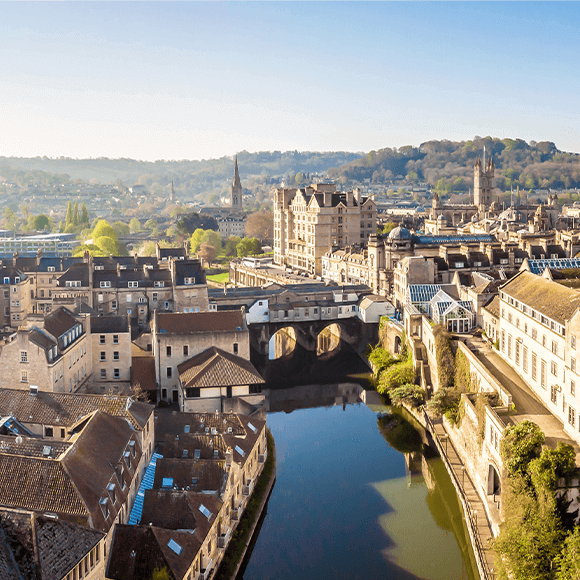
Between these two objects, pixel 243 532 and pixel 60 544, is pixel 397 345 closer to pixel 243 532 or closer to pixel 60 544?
pixel 243 532

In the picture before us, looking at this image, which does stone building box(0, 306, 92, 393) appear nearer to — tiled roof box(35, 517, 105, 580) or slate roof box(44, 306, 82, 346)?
slate roof box(44, 306, 82, 346)

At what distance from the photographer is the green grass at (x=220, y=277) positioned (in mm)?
122500

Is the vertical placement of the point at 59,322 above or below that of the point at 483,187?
below

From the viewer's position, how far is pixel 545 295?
155 feet

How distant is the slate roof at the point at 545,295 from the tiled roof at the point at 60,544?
2920cm

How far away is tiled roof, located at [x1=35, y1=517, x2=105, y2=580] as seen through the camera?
77.3 feet

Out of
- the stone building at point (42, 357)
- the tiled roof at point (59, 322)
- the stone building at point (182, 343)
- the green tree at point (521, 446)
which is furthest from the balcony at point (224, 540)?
the tiled roof at point (59, 322)

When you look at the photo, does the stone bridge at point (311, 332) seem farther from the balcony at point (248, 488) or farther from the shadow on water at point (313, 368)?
the balcony at point (248, 488)

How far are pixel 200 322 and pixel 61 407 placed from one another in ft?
56.5

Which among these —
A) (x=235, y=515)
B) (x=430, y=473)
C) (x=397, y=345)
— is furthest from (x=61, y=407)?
(x=397, y=345)

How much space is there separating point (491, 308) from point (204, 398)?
2616cm

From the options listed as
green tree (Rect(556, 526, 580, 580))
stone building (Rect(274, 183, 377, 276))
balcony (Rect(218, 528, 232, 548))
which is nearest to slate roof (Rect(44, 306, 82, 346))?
balcony (Rect(218, 528, 232, 548))

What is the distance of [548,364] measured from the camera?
1690 inches

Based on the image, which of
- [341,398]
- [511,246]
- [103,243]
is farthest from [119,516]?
[103,243]
